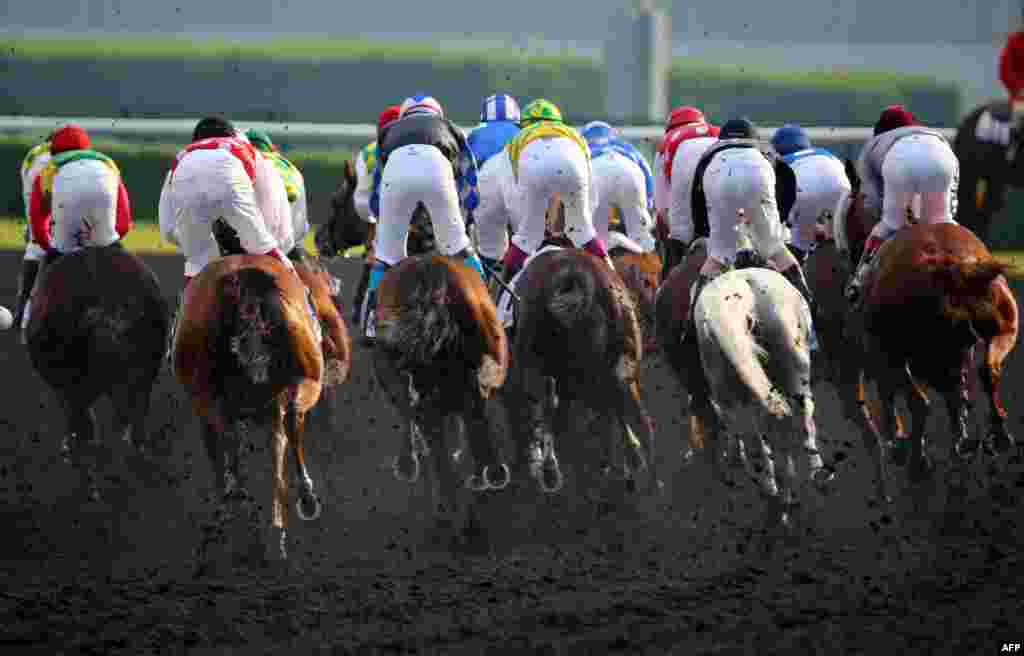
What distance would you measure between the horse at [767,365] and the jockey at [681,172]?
1.09 metres

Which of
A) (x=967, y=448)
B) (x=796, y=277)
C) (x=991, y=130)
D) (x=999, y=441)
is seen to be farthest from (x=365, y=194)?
(x=991, y=130)

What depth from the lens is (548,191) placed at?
8648 millimetres

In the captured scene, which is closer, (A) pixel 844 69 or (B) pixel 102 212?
(B) pixel 102 212

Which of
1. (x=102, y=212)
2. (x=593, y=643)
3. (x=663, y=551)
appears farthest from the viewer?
(x=102, y=212)

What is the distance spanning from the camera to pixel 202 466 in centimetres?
927

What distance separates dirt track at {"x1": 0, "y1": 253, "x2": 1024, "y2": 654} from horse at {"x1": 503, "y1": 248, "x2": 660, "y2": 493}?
12.3 inches

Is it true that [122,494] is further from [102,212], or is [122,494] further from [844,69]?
[844,69]

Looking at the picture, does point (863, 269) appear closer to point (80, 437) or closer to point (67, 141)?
point (80, 437)

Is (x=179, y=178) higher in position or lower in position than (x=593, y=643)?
higher

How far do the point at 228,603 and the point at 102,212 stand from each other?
8.82 ft

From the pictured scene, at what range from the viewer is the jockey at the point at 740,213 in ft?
27.0

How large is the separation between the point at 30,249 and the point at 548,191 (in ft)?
9.27

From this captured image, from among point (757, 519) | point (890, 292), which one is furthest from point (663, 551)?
point (890, 292)

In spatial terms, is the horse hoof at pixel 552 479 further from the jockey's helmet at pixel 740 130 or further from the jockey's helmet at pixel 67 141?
the jockey's helmet at pixel 67 141
